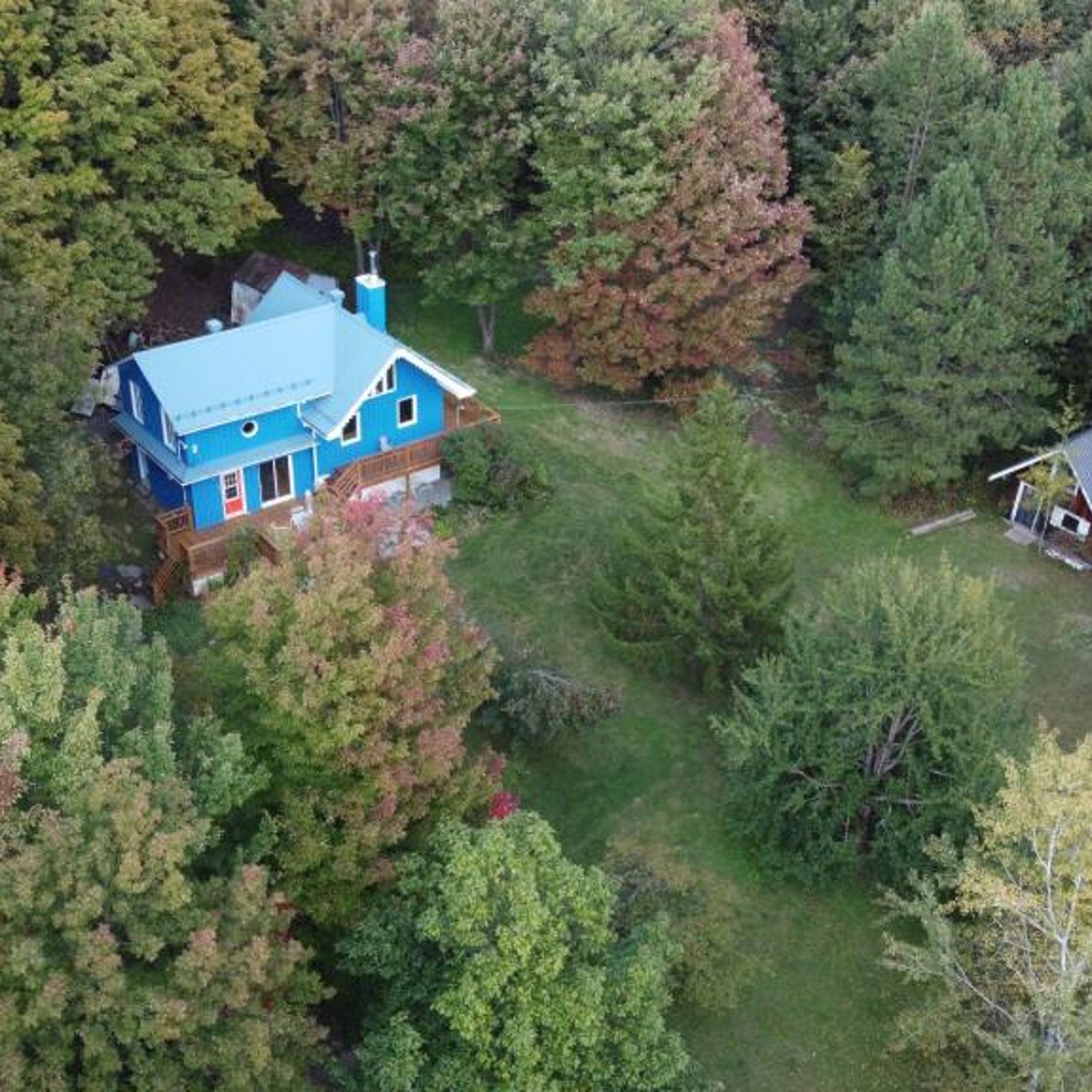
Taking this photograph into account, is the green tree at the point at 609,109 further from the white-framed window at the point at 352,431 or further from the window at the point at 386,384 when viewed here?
the white-framed window at the point at 352,431

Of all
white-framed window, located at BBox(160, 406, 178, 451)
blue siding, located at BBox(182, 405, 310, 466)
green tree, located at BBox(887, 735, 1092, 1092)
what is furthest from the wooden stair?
green tree, located at BBox(887, 735, 1092, 1092)

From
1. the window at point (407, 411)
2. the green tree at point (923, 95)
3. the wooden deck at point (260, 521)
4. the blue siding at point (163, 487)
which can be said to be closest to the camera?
the wooden deck at point (260, 521)

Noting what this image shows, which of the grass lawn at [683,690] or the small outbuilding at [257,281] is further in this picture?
the small outbuilding at [257,281]

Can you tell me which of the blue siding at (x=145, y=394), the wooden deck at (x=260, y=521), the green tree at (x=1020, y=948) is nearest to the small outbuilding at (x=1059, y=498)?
the wooden deck at (x=260, y=521)

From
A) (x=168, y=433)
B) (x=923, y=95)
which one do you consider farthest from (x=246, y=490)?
(x=923, y=95)

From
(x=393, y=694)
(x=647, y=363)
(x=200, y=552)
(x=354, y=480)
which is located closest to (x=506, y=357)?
(x=647, y=363)

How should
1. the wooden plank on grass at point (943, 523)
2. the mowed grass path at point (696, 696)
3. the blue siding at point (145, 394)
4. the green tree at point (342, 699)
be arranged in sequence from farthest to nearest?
the wooden plank on grass at point (943, 523) < the blue siding at point (145, 394) < the mowed grass path at point (696, 696) < the green tree at point (342, 699)

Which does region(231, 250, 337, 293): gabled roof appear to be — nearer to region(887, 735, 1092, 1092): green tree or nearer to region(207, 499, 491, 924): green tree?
region(207, 499, 491, 924): green tree
